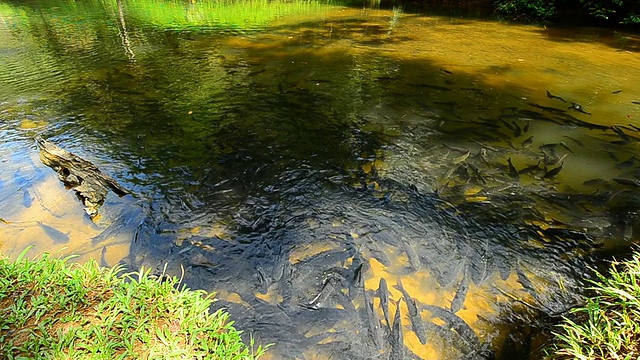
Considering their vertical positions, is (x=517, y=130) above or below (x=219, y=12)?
below

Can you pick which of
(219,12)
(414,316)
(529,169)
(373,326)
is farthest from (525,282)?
(219,12)

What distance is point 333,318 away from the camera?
9.80ft

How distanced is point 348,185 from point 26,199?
14.8 ft

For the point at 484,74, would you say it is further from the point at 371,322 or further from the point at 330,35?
the point at 371,322

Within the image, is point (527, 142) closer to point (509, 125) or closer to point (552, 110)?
point (509, 125)

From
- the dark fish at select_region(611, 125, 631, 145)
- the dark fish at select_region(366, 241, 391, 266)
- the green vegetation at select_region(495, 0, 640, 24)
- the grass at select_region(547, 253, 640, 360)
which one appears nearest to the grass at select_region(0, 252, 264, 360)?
the dark fish at select_region(366, 241, 391, 266)

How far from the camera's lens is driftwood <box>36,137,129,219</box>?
4281mm

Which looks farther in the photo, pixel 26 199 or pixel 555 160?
pixel 555 160

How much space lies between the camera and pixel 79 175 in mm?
4371

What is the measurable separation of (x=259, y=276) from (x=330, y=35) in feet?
43.9

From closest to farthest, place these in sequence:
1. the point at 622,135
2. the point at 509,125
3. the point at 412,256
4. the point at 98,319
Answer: the point at 98,319 → the point at 412,256 → the point at 622,135 → the point at 509,125

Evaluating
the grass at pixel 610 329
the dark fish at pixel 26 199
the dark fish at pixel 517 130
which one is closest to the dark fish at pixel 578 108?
the dark fish at pixel 517 130

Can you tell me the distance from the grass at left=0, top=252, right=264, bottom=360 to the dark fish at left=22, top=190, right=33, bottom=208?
204 cm

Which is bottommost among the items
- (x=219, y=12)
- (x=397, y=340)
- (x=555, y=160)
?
(x=397, y=340)
